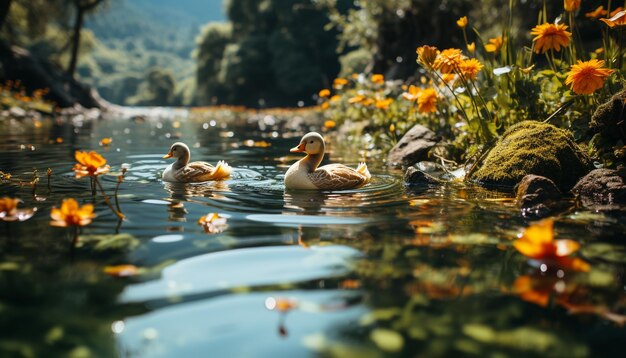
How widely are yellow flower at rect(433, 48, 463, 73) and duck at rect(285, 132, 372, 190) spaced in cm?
153

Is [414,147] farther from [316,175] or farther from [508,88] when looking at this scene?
[316,175]

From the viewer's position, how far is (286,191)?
5.83m

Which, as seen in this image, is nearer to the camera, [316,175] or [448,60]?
[316,175]

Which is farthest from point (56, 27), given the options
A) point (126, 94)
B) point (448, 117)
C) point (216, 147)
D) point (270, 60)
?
point (126, 94)

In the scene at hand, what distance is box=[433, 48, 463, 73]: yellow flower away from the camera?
5.93 meters

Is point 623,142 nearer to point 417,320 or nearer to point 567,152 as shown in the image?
point 567,152

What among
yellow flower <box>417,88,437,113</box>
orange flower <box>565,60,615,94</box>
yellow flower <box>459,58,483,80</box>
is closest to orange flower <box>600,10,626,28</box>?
orange flower <box>565,60,615,94</box>

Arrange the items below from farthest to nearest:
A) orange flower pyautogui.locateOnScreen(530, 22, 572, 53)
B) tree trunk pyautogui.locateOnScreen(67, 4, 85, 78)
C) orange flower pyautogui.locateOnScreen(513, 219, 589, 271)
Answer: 1. tree trunk pyautogui.locateOnScreen(67, 4, 85, 78)
2. orange flower pyautogui.locateOnScreen(530, 22, 572, 53)
3. orange flower pyautogui.locateOnScreen(513, 219, 589, 271)

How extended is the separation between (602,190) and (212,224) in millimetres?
3597

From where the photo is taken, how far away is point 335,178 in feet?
19.1

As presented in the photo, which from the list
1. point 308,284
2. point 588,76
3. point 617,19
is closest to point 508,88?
point 588,76

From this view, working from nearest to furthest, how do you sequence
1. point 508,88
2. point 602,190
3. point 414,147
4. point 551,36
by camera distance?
point 602,190, point 551,36, point 508,88, point 414,147

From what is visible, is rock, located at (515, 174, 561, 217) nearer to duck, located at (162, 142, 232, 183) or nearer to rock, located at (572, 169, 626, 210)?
rock, located at (572, 169, 626, 210)

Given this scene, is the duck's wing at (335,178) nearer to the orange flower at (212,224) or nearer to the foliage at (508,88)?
the foliage at (508,88)
